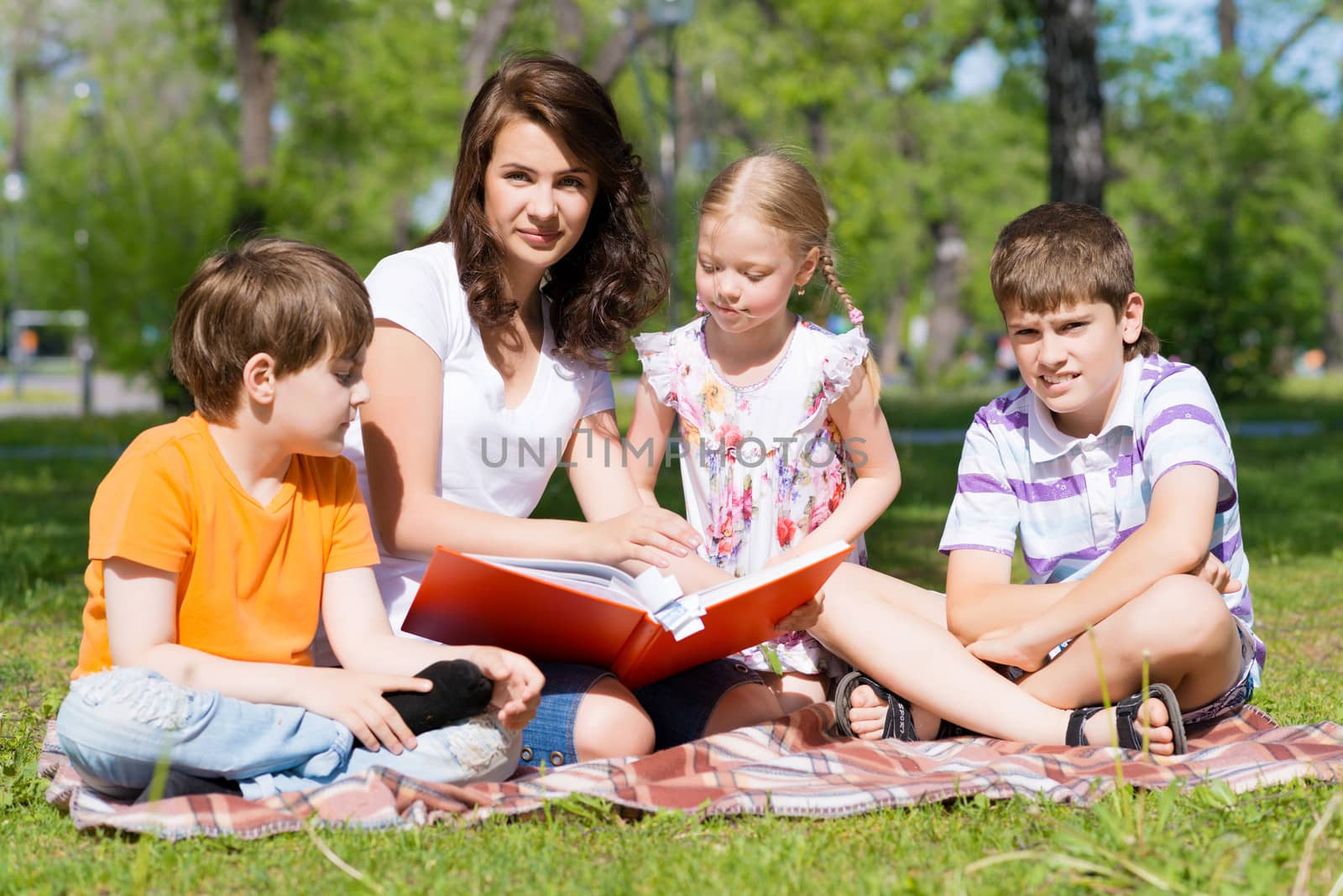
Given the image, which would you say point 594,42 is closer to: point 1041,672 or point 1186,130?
point 1186,130

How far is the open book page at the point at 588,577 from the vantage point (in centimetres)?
245

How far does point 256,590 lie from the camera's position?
2.57 meters

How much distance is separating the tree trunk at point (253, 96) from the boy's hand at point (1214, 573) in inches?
519

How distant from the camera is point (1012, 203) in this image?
35406mm

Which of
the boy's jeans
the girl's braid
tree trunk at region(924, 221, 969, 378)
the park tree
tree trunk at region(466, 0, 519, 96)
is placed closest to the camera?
the boy's jeans

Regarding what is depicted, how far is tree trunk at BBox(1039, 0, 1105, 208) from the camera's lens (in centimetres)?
1018

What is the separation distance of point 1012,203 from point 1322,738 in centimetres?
3437

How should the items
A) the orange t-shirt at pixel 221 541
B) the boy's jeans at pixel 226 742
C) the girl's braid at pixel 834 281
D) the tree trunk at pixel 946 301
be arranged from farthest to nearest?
the tree trunk at pixel 946 301 → the girl's braid at pixel 834 281 → the orange t-shirt at pixel 221 541 → the boy's jeans at pixel 226 742

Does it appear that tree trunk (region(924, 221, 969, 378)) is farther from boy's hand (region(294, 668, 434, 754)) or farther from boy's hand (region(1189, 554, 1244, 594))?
boy's hand (region(294, 668, 434, 754))

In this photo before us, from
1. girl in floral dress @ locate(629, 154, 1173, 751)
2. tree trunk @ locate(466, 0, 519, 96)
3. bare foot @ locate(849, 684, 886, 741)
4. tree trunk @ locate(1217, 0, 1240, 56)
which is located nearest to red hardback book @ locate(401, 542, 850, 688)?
bare foot @ locate(849, 684, 886, 741)

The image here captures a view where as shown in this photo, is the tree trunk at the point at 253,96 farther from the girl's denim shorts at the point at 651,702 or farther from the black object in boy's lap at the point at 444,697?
the black object in boy's lap at the point at 444,697

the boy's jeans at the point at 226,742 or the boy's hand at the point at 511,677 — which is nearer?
the boy's jeans at the point at 226,742

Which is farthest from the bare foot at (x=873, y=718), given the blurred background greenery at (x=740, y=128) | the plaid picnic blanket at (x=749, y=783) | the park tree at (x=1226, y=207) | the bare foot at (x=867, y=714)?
the park tree at (x=1226, y=207)

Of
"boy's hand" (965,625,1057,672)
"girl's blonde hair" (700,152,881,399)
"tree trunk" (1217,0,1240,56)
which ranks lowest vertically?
"boy's hand" (965,625,1057,672)
